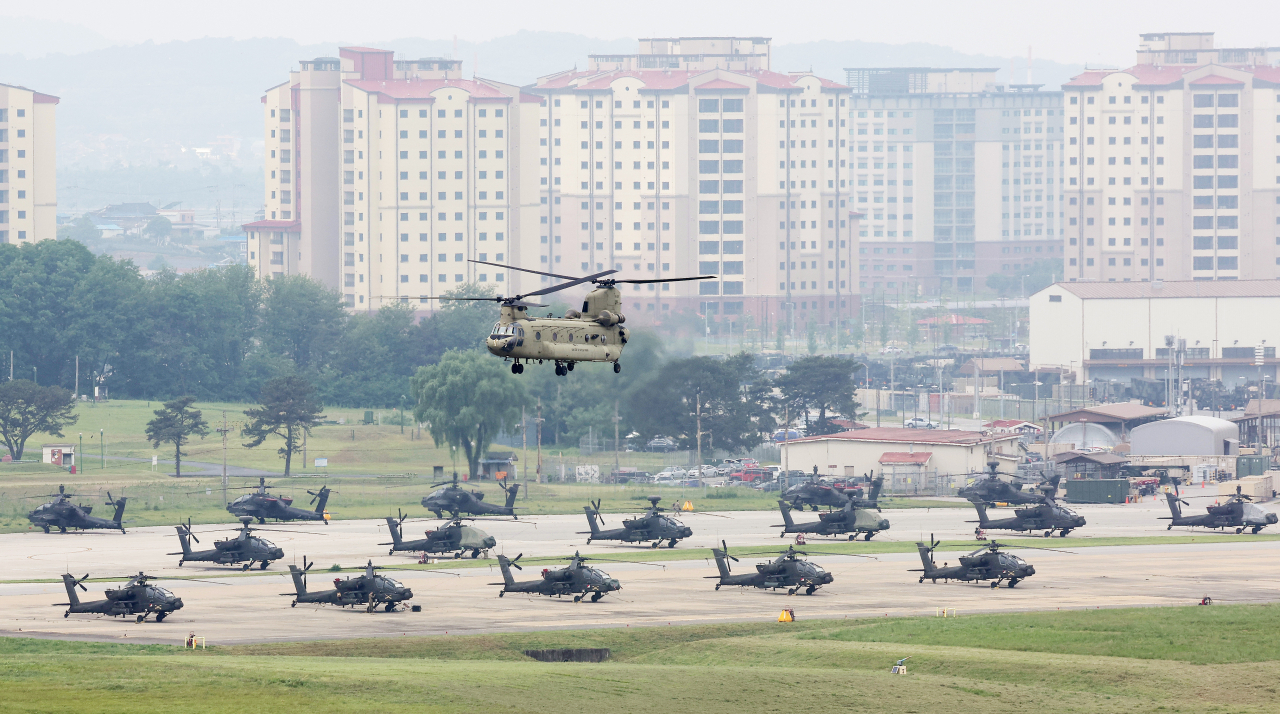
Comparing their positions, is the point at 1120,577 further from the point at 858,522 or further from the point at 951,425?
the point at 951,425

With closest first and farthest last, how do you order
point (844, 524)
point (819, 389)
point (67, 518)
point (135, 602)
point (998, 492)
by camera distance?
point (135, 602), point (844, 524), point (67, 518), point (998, 492), point (819, 389)

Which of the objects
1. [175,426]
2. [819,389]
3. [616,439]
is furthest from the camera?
[819,389]

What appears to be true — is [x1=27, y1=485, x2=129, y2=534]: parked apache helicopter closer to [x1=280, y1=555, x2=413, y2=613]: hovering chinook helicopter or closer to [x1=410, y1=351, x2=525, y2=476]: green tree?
[x1=280, y1=555, x2=413, y2=613]: hovering chinook helicopter

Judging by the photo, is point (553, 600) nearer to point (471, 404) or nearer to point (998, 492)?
point (998, 492)

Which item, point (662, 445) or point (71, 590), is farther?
point (662, 445)

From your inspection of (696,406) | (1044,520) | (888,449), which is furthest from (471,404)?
(1044,520)

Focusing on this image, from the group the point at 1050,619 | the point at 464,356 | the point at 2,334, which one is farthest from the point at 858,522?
the point at 2,334

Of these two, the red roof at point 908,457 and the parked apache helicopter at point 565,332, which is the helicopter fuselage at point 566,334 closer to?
the parked apache helicopter at point 565,332

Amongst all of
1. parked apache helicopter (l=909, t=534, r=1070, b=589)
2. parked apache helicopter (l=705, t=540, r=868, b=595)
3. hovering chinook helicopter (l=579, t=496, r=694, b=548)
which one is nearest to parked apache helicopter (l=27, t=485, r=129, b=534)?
hovering chinook helicopter (l=579, t=496, r=694, b=548)
